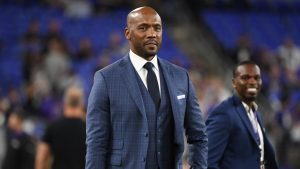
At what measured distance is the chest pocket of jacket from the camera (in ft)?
15.9

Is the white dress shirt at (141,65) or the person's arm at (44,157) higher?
the white dress shirt at (141,65)

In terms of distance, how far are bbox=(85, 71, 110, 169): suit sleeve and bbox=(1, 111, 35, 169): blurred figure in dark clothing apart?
5.07 metres

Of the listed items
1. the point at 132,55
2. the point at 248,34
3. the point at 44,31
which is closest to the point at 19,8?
the point at 44,31

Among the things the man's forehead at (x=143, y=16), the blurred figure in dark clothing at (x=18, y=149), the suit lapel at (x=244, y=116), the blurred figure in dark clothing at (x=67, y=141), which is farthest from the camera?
the blurred figure in dark clothing at (x=18, y=149)

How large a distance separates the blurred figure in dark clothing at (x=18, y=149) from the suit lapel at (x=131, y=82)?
5.03 metres

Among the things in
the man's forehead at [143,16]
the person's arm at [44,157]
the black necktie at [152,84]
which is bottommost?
the person's arm at [44,157]

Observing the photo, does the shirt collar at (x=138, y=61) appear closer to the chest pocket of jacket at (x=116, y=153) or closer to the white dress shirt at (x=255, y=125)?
the chest pocket of jacket at (x=116, y=153)

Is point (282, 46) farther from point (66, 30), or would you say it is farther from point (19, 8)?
point (19, 8)

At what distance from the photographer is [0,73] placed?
16.4 metres

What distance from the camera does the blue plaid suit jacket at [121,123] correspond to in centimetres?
482

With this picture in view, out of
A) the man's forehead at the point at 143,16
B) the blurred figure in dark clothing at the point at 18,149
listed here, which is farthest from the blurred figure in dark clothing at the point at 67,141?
the man's forehead at the point at 143,16

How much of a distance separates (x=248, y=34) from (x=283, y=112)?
15.7 ft

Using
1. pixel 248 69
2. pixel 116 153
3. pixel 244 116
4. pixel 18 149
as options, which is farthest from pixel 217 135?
pixel 18 149

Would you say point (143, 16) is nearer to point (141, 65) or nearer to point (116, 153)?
point (141, 65)
